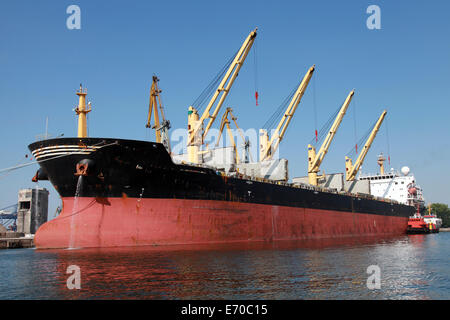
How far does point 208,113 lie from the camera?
29.2 m

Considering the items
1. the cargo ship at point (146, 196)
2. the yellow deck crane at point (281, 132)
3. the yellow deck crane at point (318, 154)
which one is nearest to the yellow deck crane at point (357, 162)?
the yellow deck crane at point (318, 154)

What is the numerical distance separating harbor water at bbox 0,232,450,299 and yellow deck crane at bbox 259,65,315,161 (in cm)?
1872

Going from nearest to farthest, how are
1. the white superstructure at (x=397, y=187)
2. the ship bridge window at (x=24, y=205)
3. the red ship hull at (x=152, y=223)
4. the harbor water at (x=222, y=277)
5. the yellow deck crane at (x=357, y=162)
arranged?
the harbor water at (x=222, y=277), the red ship hull at (x=152, y=223), the ship bridge window at (x=24, y=205), the yellow deck crane at (x=357, y=162), the white superstructure at (x=397, y=187)

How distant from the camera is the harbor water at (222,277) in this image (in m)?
10.1

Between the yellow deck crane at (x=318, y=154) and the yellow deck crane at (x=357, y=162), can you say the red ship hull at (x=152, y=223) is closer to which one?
the yellow deck crane at (x=318, y=154)

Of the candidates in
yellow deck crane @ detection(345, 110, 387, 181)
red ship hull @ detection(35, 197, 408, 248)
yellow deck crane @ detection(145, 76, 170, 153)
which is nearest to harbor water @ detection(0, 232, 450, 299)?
red ship hull @ detection(35, 197, 408, 248)

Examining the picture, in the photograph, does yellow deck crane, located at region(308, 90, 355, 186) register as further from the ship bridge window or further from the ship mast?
the ship bridge window

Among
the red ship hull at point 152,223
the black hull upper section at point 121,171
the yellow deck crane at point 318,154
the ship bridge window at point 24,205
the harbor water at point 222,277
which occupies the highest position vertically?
the yellow deck crane at point 318,154

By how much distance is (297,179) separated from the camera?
45.4 metres

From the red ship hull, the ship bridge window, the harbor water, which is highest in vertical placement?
the ship bridge window

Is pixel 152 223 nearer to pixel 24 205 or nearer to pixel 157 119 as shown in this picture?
pixel 157 119

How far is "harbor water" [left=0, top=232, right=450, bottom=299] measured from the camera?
10.1m

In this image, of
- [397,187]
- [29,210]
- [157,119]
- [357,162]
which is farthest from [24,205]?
[397,187]

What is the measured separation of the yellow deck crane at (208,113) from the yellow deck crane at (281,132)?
764 centimetres
